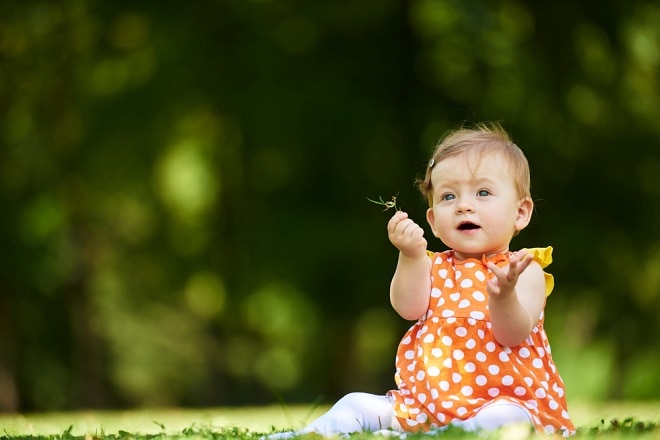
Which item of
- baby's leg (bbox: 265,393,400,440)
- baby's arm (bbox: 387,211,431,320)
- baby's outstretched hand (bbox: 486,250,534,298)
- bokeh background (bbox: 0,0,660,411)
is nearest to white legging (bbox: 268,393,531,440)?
baby's leg (bbox: 265,393,400,440)

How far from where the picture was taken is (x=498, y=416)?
3.67 meters

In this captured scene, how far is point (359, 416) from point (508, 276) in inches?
32.7

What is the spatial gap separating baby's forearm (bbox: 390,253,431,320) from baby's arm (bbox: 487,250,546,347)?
258 mm

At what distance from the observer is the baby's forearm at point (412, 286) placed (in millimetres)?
3971

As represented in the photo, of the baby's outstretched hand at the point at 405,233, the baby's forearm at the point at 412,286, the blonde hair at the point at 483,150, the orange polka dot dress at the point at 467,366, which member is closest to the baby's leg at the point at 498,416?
the orange polka dot dress at the point at 467,366

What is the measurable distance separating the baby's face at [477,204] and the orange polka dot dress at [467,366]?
8 cm

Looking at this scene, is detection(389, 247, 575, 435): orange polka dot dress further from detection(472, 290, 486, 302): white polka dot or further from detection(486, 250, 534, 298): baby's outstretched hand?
detection(486, 250, 534, 298): baby's outstretched hand

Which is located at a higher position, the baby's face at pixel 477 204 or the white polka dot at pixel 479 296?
the baby's face at pixel 477 204

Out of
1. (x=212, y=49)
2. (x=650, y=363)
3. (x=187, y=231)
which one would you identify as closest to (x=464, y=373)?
(x=212, y=49)

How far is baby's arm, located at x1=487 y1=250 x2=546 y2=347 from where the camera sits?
3.60 m

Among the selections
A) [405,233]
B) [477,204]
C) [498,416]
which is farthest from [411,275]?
[498,416]

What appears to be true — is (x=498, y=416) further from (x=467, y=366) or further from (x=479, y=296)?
(x=479, y=296)

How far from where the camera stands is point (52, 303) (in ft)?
→ 56.6

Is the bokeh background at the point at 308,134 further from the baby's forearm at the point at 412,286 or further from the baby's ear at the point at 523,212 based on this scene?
the baby's forearm at the point at 412,286
